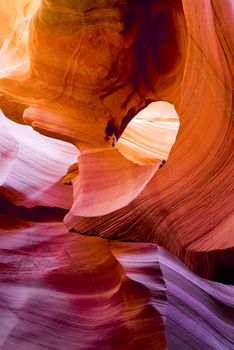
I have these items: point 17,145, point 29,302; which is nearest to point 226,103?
point 29,302

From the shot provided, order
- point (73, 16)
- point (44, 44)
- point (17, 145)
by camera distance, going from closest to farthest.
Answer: point (73, 16), point (44, 44), point (17, 145)

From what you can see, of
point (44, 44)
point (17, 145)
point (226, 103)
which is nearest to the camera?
point (226, 103)

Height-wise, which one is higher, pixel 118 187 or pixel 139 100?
pixel 139 100

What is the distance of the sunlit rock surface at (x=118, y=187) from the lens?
191 cm

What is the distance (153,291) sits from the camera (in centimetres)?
244

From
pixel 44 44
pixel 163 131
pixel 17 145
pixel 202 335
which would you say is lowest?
pixel 202 335

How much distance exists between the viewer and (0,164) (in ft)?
11.3

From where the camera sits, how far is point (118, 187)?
2.54 meters

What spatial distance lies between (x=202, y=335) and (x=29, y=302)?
989 millimetres

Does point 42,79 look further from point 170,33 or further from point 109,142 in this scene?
point 170,33

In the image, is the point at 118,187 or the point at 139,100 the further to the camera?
the point at 139,100

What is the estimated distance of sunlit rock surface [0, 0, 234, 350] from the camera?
191cm

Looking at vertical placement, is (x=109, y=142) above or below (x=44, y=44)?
below

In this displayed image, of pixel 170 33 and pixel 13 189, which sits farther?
pixel 13 189
